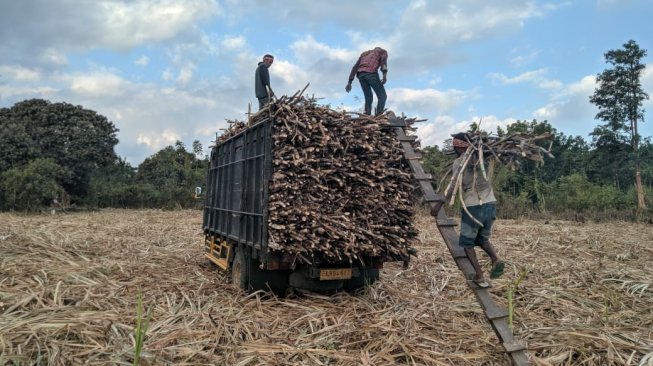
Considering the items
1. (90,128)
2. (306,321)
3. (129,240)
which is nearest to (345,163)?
(306,321)

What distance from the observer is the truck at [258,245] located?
19.5 feet

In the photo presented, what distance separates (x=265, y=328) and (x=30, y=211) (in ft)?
70.0

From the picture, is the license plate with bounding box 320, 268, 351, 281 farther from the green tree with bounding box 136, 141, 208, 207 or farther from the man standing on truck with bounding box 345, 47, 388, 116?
the green tree with bounding box 136, 141, 208, 207

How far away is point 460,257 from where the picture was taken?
522 centimetres

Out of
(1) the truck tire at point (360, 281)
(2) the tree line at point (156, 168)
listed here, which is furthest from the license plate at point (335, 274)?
(2) the tree line at point (156, 168)

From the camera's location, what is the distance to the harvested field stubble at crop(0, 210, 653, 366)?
452 cm

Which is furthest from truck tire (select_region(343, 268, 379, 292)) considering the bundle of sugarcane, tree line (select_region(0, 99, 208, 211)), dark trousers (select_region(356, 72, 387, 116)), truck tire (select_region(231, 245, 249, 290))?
tree line (select_region(0, 99, 208, 211))

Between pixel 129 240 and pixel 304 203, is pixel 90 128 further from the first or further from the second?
pixel 304 203

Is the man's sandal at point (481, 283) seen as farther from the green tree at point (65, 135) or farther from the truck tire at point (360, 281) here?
the green tree at point (65, 135)

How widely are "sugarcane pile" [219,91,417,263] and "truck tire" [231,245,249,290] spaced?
1.36m

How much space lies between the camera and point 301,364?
14.5ft

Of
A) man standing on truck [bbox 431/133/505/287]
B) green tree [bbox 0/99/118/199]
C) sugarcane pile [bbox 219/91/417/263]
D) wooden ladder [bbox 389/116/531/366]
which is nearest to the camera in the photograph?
wooden ladder [bbox 389/116/531/366]

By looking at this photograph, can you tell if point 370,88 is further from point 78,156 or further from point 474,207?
point 78,156

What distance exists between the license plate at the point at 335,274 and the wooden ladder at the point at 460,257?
1.44 metres
